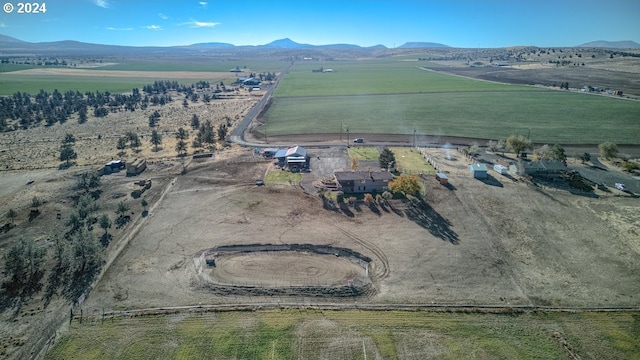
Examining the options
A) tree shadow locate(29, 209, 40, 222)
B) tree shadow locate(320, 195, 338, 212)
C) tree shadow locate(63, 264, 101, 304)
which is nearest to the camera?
tree shadow locate(63, 264, 101, 304)

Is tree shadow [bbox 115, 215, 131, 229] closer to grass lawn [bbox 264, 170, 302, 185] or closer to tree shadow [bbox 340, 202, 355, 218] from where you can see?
grass lawn [bbox 264, 170, 302, 185]

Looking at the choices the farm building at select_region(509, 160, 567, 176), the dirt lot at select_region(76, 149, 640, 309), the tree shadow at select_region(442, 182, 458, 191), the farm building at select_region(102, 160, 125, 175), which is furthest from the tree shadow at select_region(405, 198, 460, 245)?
the farm building at select_region(102, 160, 125, 175)

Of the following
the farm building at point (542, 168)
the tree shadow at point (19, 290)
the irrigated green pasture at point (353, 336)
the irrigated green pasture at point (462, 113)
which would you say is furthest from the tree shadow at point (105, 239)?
the farm building at point (542, 168)

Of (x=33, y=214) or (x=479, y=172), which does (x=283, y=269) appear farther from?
(x=479, y=172)

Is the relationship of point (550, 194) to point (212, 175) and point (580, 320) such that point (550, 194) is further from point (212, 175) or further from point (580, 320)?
point (212, 175)

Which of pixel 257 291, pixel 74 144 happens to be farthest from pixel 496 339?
pixel 74 144

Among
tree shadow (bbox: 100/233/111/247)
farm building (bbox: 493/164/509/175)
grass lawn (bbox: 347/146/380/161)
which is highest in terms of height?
grass lawn (bbox: 347/146/380/161)

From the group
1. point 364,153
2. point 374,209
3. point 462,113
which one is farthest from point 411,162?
point 462,113
